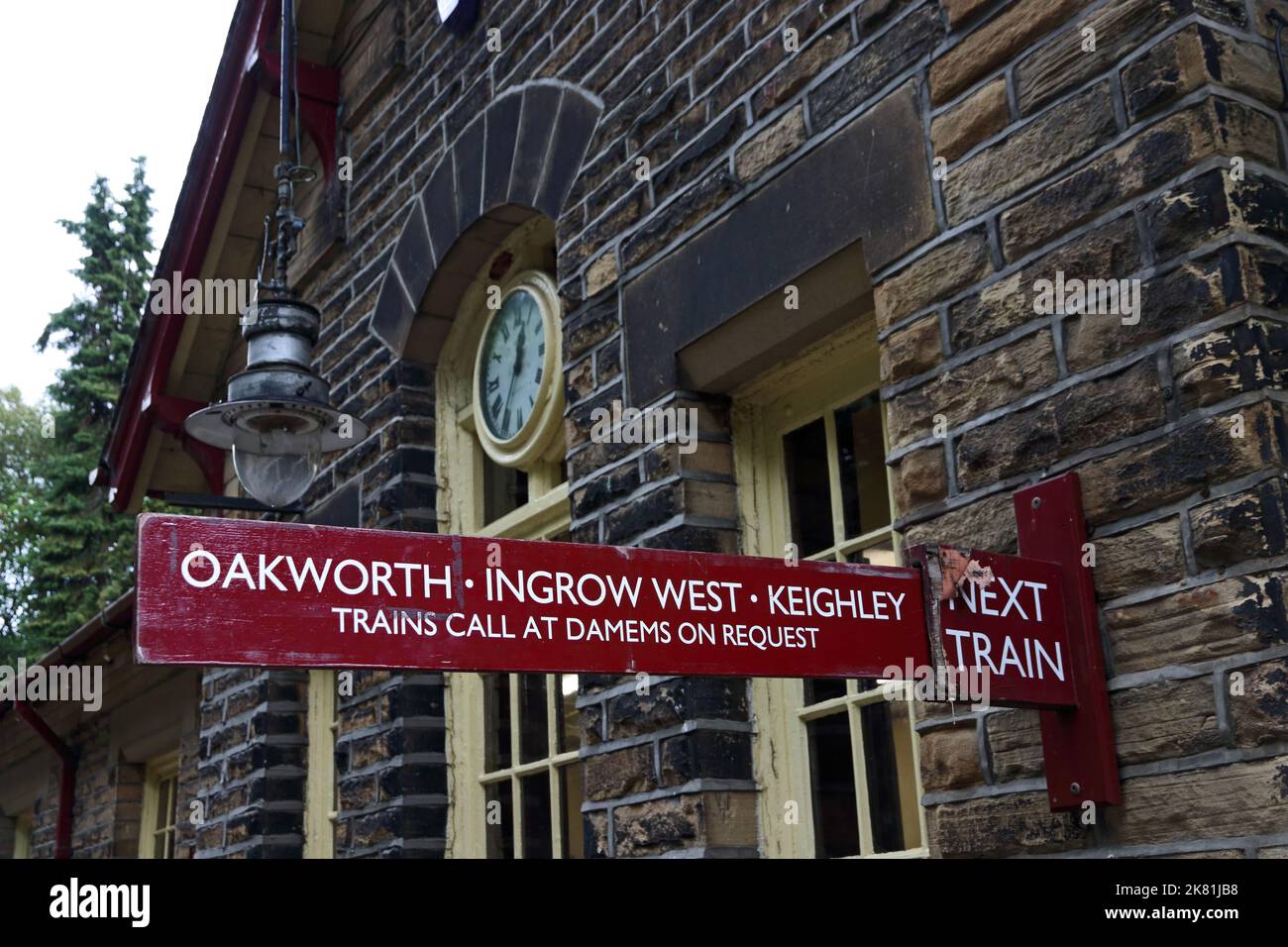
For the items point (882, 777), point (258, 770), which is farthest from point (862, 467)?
point (258, 770)

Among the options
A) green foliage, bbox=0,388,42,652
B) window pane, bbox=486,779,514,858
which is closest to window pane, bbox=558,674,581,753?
window pane, bbox=486,779,514,858

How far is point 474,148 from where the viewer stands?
5766 millimetres

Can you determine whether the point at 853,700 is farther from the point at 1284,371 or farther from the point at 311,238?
the point at 311,238

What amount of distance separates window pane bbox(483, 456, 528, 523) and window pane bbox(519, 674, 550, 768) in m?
0.76

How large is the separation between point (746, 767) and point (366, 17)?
4575mm

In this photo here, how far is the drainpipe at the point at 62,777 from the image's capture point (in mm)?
11094

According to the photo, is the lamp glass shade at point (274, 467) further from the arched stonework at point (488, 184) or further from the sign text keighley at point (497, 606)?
the sign text keighley at point (497, 606)

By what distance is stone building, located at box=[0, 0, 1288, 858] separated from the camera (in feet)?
8.92

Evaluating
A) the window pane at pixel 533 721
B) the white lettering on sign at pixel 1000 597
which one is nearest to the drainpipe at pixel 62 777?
the window pane at pixel 533 721

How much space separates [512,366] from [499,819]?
5.72 ft

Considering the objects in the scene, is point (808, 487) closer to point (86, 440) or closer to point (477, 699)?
point (477, 699)

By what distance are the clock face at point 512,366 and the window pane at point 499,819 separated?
4.43ft

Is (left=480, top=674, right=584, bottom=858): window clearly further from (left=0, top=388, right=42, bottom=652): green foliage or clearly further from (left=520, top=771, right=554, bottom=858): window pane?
(left=0, top=388, right=42, bottom=652): green foliage
